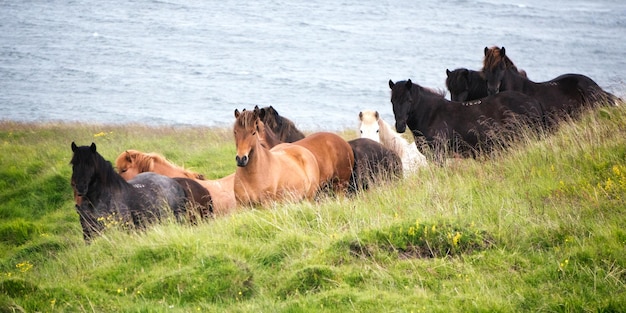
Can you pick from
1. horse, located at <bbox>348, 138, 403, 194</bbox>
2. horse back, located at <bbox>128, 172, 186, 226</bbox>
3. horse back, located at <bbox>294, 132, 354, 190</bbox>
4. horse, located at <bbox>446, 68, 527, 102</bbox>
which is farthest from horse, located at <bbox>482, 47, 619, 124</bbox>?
horse back, located at <bbox>128, 172, 186, 226</bbox>

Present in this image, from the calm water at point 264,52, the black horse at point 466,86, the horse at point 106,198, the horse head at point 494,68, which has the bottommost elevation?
the calm water at point 264,52

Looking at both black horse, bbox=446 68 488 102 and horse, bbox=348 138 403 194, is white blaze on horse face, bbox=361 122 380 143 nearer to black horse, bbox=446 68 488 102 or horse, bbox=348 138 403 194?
horse, bbox=348 138 403 194

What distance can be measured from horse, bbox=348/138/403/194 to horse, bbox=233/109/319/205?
1238mm

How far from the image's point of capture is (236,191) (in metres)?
10.1

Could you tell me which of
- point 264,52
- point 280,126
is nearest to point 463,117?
point 280,126

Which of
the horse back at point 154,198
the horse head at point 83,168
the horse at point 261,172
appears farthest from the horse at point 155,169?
the horse head at point 83,168

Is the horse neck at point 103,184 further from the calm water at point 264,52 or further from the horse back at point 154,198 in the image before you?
the calm water at point 264,52

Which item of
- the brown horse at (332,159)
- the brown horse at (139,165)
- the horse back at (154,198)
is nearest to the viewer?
the horse back at (154,198)

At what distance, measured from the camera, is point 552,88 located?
44.4ft

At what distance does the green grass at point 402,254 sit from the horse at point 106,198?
2.06 feet

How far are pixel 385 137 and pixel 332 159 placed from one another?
2623 mm

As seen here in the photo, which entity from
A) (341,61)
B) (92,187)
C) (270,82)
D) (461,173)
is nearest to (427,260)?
(461,173)

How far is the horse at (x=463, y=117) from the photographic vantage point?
12.0 meters

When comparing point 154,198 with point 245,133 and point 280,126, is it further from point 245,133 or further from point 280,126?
point 280,126
